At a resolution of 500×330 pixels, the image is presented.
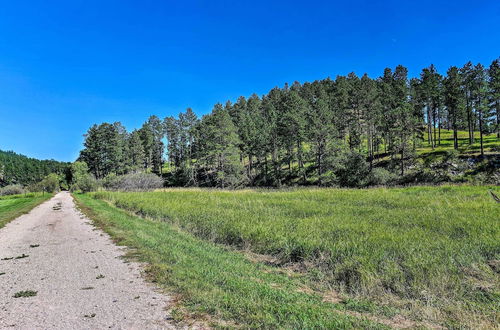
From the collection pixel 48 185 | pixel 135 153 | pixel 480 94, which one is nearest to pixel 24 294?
pixel 480 94

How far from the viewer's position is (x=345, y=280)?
274 inches

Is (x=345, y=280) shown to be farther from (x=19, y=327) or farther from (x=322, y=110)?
A: (x=322, y=110)

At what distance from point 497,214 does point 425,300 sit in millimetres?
9626

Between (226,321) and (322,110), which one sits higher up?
(322,110)

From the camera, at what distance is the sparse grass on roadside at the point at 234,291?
4559 millimetres

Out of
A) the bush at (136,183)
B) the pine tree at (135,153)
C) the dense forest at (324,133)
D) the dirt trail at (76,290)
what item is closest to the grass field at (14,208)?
the dirt trail at (76,290)

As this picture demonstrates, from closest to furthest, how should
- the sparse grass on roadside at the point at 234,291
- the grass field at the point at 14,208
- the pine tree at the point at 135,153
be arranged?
the sparse grass on roadside at the point at 234,291 < the grass field at the point at 14,208 < the pine tree at the point at 135,153

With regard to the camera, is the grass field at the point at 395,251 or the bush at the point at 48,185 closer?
the grass field at the point at 395,251

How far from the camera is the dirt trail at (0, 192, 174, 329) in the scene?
459cm

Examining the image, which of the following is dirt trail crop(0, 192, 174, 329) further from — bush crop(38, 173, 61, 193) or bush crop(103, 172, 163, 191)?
bush crop(38, 173, 61, 193)

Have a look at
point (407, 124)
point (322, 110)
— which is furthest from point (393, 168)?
point (322, 110)

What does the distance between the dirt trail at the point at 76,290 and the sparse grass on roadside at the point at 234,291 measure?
54 centimetres

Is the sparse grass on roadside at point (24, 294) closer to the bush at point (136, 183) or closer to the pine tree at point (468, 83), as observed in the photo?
the bush at point (136, 183)

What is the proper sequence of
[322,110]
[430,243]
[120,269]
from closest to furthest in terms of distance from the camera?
[120,269], [430,243], [322,110]
